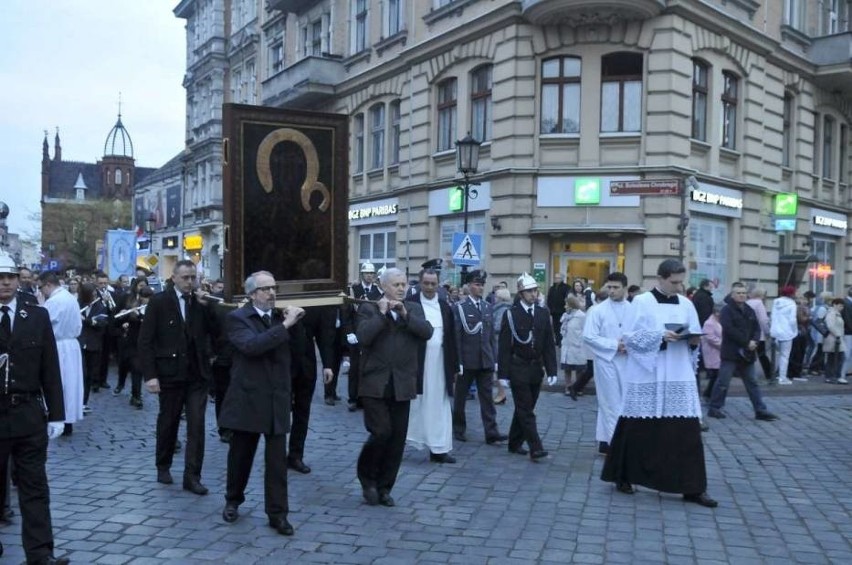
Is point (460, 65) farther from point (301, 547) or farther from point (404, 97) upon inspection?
point (301, 547)

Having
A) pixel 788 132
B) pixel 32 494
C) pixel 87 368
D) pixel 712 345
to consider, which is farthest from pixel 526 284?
pixel 788 132

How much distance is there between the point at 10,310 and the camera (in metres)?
5.29

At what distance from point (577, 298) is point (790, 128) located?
1515cm

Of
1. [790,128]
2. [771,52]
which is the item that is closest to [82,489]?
[771,52]

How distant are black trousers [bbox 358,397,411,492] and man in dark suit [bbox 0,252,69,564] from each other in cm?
238

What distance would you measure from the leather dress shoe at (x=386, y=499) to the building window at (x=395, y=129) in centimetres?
2098

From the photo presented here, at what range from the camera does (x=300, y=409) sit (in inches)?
320

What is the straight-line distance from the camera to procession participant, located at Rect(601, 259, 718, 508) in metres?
7.21

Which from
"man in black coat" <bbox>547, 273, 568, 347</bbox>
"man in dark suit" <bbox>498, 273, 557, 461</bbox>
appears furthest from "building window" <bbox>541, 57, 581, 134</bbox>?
"man in dark suit" <bbox>498, 273, 557, 461</bbox>

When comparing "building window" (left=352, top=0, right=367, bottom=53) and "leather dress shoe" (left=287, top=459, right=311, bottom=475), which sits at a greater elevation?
"building window" (left=352, top=0, right=367, bottom=53)

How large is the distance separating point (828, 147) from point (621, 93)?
1148cm

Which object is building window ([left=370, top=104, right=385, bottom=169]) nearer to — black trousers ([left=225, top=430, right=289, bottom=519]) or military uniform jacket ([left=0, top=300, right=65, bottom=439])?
black trousers ([left=225, top=430, right=289, bottom=519])

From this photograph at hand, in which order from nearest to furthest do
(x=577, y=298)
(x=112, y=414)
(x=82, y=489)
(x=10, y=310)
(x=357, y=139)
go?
1. (x=10, y=310)
2. (x=82, y=489)
3. (x=112, y=414)
4. (x=577, y=298)
5. (x=357, y=139)

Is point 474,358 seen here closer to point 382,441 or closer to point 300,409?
point 300,409
